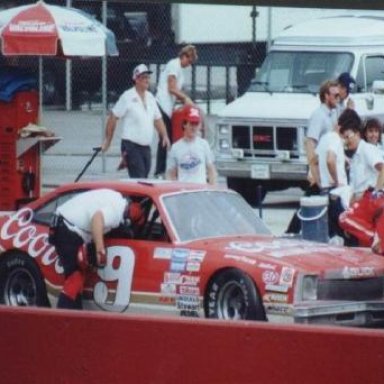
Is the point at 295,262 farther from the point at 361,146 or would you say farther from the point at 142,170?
the point at 142,170

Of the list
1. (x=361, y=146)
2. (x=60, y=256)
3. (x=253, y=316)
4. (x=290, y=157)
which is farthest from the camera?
(x=290, y=157)

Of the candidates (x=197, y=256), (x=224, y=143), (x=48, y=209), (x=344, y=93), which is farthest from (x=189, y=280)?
(x=224, y=143)

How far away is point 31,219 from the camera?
1442 cm

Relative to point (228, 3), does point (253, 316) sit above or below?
below

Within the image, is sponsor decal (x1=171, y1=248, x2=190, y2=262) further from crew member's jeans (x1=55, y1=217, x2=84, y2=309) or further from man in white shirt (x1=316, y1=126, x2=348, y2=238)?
man in white shirt (x1=316, y1=126, x2=348, y2=238)

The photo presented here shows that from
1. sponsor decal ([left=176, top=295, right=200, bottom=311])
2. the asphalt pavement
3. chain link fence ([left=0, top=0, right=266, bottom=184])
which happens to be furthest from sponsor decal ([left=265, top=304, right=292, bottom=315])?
chain link fence ([left=0, top=0, right=266, bottom=184])

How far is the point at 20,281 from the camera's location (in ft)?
46.8

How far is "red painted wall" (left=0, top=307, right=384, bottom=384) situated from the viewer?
777 centimetres

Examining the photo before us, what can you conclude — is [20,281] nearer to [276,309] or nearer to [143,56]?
[276,309]

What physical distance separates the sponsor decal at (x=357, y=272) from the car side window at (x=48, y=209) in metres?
2.47

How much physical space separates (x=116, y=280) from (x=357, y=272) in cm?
184

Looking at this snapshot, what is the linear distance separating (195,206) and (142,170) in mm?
5463

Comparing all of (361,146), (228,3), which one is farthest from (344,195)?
(228,3)

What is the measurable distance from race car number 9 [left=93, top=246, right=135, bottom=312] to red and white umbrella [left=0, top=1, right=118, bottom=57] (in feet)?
23.2
